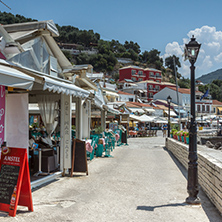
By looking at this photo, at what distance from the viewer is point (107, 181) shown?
317 inches

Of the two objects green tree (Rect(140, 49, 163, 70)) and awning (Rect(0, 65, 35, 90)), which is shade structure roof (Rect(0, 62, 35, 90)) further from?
green tree (Rect(140, 49, 163, 70))

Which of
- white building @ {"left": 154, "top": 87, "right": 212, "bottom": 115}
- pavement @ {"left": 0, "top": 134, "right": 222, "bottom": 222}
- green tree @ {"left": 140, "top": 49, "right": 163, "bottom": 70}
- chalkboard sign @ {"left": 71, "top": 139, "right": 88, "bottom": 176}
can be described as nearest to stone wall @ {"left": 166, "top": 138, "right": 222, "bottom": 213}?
pavement @ {"left": 0, "top": 134, "right": 222, "bottom": 222}

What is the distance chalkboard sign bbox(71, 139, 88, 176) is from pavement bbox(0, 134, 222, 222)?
0.80ft

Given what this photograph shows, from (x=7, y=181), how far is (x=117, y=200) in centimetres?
240

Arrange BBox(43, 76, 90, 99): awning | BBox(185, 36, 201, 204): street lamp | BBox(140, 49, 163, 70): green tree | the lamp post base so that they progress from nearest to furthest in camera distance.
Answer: the lamp post base < BBox(185, 36, 201, 204): street lamp < BBox(43, 76, 90, 99): awning < BBox(140, 49, 163, 70): green tree

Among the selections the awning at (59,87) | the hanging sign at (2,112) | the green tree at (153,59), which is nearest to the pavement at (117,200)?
the hanging sign at (2,112)

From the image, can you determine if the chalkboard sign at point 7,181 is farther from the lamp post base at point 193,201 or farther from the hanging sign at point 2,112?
the lamp post base at point 193,201

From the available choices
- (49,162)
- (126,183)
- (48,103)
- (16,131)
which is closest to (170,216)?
(126,183)

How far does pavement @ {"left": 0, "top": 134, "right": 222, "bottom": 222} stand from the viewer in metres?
5.09

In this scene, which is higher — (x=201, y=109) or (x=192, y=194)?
(x=201, y=109)

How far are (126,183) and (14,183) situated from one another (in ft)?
12.1

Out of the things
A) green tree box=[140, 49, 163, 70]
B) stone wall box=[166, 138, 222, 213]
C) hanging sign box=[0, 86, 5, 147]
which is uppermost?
green tree box=[140, 49, 163, 70]

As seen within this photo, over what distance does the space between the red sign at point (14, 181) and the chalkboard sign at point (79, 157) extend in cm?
339

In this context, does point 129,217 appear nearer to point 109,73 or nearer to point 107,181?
point 107,181
